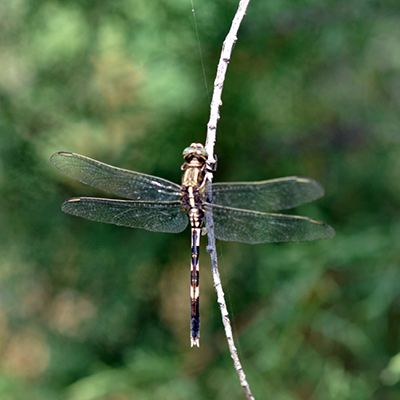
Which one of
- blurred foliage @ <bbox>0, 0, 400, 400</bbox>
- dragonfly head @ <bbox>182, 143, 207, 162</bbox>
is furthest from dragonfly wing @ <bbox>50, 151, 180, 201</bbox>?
blurred foliage @ <bbox>0, 0, 400, 400</bbox>

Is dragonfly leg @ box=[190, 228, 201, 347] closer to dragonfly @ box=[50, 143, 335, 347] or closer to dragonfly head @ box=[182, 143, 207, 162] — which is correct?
dragonfly @ box=[50, 143, 335, 347]

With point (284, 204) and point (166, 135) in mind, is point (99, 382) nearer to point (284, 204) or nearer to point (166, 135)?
point (166, 135)

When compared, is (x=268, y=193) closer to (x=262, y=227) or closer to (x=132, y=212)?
(x=262, y=227)

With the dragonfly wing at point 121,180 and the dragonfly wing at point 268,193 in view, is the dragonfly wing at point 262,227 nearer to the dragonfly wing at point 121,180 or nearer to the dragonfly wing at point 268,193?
the dragonfly wing at point 268,193

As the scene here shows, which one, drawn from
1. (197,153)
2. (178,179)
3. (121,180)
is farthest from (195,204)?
(178,179)

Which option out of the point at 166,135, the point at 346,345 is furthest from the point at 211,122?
the point at 346,345

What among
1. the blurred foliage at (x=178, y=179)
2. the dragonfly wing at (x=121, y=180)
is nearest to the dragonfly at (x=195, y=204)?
the dragonfly wing at (x=121, y=180)
